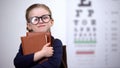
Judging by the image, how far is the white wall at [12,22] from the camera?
1.84m

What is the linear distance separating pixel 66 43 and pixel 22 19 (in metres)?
0.46

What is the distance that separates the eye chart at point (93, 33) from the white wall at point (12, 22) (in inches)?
4.8

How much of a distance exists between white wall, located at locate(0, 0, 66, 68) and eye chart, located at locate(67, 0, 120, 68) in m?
0.12

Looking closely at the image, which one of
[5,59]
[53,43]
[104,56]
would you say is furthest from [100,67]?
[5,59]

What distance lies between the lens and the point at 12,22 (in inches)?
72.6

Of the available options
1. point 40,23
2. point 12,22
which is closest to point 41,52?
point 40,23

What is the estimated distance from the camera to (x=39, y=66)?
46.1 inches

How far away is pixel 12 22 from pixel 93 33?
76 cm

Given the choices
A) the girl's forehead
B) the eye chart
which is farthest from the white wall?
the girl's forehead

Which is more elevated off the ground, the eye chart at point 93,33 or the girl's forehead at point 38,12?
the girl's forehead at point 38,12

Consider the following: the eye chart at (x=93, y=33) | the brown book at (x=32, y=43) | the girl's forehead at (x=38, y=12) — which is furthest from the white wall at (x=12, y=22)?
the brown book at (x=32, y=43)

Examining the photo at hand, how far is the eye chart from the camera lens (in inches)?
73.3

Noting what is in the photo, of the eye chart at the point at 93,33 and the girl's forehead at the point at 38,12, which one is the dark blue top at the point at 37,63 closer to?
the girl's forehead at the point at 38,12

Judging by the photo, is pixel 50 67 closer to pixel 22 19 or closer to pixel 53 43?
pixel 53 43
